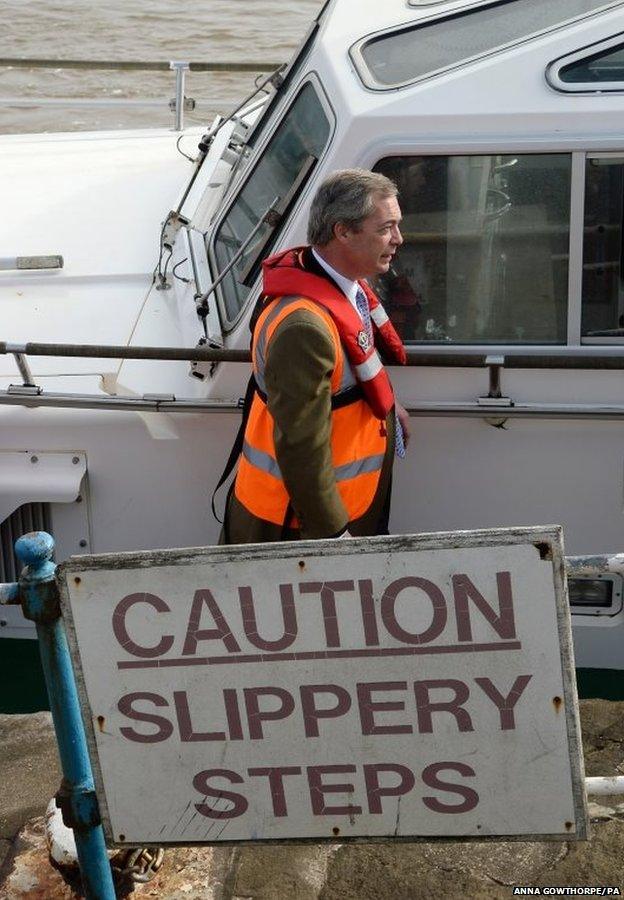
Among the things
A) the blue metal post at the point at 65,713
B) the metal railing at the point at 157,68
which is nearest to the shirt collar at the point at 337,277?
the blue metal post at the point at 65,713

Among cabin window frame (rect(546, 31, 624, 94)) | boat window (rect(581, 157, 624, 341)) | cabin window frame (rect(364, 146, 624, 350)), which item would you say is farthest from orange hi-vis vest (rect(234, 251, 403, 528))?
cabin window frame (rect(546, 31, 624, 94))

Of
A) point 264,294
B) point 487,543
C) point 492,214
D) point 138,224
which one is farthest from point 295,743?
point 138,224

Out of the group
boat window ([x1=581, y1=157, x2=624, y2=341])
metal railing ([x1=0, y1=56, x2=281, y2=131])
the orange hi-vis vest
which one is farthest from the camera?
metal railing ([x1=0, y1=56, x2=281, y2=131])

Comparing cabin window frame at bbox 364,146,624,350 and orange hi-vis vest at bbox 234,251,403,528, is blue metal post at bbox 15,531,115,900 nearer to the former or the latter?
orange hi-vis vest at bbox 234,251,403,528

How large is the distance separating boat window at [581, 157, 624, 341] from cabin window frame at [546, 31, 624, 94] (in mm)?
208

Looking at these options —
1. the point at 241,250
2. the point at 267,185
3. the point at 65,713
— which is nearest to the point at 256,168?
the point at 267,185

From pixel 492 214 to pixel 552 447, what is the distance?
0.69 meters

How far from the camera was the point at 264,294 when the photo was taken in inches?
127

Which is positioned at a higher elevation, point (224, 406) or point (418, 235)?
point (418, 235)

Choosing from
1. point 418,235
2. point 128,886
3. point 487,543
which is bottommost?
point 128,886

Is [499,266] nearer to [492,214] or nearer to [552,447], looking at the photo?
[492,214]

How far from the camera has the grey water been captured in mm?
11812

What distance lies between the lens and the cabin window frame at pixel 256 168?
144 inches

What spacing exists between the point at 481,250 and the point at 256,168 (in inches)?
36.5
